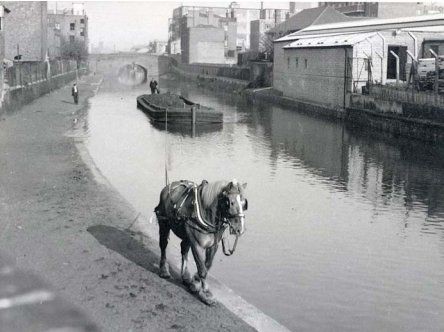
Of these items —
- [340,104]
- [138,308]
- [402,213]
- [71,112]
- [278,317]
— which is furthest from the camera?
[340,104]

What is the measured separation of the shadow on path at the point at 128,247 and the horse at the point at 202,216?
2.20 feet

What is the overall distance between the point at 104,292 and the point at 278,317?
2673 mm

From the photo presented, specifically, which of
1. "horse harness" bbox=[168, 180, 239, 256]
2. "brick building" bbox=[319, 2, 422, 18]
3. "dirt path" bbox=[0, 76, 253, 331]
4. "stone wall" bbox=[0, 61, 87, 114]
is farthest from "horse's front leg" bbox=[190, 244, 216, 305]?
"brick building" bbox=[319, 2, 422, 18]

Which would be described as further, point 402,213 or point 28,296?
point 402,213

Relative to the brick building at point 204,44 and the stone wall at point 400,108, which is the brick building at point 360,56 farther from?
the brick building at point 204,44

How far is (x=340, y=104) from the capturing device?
3828 cm

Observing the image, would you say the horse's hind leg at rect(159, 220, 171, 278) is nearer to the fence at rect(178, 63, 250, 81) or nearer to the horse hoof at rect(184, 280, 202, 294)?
the horse hoof at rect(184, 280, 202, 294)

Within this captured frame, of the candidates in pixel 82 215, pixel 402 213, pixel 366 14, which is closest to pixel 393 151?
pixel 402 213

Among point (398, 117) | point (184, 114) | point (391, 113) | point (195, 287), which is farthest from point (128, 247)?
point (391, 113)

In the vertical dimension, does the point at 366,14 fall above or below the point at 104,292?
above

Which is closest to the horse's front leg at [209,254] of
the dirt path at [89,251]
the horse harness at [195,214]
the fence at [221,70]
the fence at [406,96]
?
the horse harness at [195,214]

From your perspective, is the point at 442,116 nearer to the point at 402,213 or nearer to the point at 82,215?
the point at 402,213

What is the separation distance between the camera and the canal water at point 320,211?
9352mm

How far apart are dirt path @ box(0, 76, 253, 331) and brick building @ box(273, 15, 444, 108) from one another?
24125mm
